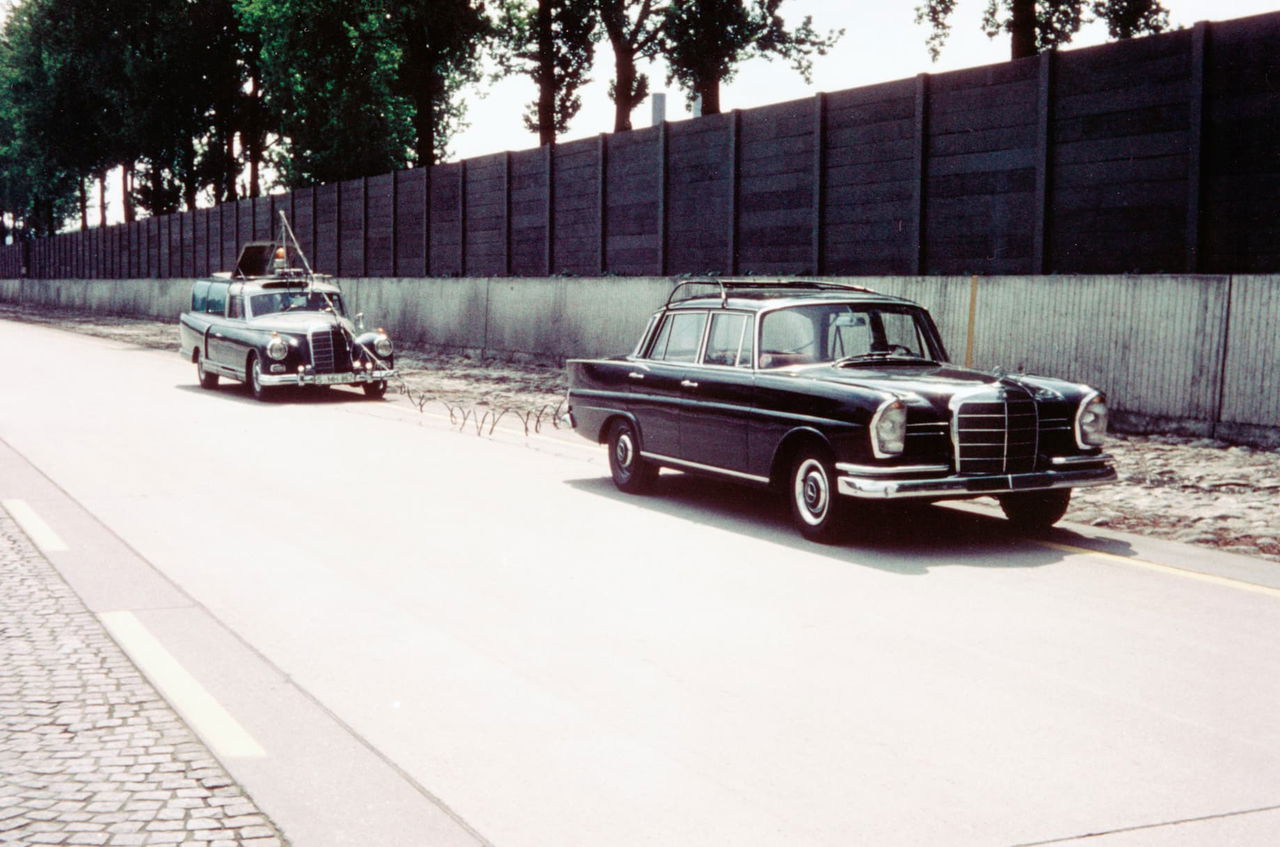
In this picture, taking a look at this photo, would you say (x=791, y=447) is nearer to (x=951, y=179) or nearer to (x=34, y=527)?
(x=34, y=527)

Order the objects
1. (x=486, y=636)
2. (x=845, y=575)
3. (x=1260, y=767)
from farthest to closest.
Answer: (x=845, y=575), (x=486, y=636), (x=1260, y=767)

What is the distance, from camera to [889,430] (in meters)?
7.64

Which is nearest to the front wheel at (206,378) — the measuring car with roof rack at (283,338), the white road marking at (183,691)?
the measuring car with roof rack at (283,338)

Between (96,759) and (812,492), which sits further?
(812,492)

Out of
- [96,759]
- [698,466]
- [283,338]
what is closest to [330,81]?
[283,338]

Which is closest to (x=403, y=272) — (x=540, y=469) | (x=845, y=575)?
(x=540, y=469)

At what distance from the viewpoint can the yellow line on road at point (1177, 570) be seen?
689 centimetres

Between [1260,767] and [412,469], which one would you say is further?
[412,469]

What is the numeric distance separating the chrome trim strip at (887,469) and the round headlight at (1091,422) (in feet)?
3.32

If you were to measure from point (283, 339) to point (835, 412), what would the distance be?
11.3m

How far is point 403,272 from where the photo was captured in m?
31.0

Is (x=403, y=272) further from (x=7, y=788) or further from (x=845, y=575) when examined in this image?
(x=7, y=788)

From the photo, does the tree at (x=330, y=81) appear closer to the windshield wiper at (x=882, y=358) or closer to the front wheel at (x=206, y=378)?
the front wheel at (x=206, y=378)

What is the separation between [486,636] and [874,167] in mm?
11920
